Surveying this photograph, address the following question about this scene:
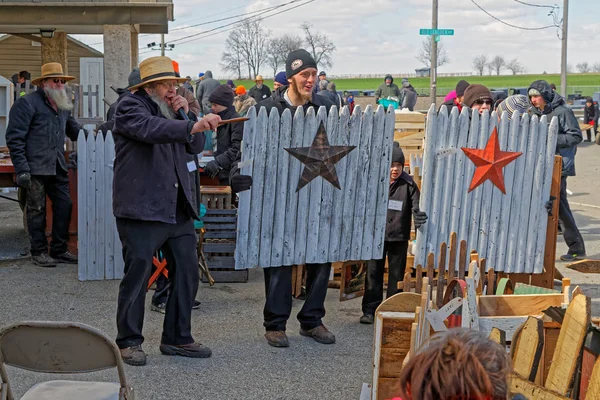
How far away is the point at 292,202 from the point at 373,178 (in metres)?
0.64

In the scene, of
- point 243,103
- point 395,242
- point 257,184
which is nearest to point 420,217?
point 395,242

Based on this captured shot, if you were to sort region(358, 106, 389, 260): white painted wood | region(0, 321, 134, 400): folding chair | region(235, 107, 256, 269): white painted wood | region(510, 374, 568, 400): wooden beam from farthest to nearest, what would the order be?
region(358, 106, 389, 260): white painted wood → region(235, 107, 256, 269): white painted wood → region(510, 374, 568, 400): wooden beam → region(0, 321, 134, 400): folding chair

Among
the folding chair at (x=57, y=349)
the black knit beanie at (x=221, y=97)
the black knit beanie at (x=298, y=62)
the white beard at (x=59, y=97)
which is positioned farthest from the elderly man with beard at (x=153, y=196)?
the white beard at (x=59, y=97)

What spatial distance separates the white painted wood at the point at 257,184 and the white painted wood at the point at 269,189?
17 millimetres

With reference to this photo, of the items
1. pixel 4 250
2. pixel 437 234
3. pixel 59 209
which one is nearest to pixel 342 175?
pixel 437 234

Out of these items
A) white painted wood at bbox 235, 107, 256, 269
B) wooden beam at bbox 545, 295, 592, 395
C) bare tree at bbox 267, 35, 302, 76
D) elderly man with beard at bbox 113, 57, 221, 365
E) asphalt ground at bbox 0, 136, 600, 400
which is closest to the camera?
wooden beam at bbox 545, 295, 592, 395

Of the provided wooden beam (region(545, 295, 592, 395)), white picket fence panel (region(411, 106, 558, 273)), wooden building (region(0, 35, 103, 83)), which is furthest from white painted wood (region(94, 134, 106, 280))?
wooden building (region(0, 35, 103, 83))

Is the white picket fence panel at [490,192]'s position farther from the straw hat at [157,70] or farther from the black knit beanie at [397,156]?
the straw hat at [157,70]

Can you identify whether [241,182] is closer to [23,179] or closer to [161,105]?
[161,105]

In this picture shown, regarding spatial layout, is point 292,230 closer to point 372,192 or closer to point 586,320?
point 372,192

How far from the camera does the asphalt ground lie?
17.9ft

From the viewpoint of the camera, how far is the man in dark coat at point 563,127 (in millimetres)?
9141

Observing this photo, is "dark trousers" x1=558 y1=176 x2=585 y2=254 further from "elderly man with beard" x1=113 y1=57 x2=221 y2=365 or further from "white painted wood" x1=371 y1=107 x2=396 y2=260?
"elderly man with beard" x1=113 y1=57 x2=221 y2=365

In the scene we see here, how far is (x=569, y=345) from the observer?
3754mm
